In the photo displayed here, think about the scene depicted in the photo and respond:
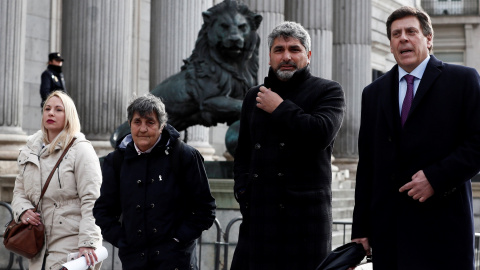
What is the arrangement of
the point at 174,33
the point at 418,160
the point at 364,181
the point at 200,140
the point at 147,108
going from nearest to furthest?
the point at 418,160, the point at 364,181, the point at 147,108, the point at 174,33, the point at 200,140

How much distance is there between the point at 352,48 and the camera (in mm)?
26516

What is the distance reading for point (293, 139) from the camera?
5.67 m

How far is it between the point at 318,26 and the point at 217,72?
1175 cm

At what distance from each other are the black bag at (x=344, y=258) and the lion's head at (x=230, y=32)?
281 inches

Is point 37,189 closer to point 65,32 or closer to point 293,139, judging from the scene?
point 293,139

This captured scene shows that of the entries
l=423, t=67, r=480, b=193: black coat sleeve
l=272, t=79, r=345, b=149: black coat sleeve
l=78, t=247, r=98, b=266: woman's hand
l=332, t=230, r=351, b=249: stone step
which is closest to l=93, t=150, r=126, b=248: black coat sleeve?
l=78, t=247, r=98, b=266: woman's hand

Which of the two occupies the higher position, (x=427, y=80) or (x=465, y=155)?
(x=427, y=80)

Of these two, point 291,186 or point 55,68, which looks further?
point 55,68

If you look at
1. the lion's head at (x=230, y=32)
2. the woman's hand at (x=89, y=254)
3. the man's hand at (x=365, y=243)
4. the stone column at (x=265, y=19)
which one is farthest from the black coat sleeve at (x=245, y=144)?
the stone column at (x=265, y=19)

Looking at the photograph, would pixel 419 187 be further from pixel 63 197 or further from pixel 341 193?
pixel 341 193

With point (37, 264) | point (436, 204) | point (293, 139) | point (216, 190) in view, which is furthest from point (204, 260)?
point (436, 204)

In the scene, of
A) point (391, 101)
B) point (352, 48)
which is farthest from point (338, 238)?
point (352, 48)

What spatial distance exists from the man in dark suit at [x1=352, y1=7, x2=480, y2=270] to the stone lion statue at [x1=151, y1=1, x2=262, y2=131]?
22.9ft

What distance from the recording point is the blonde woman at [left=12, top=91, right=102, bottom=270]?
7156 mm
